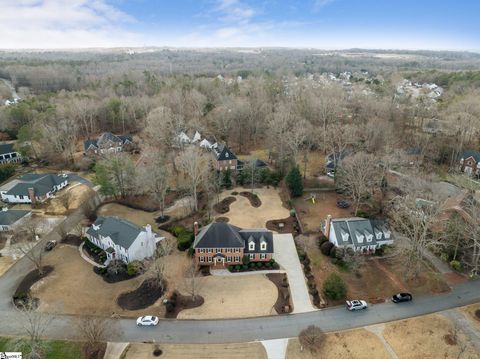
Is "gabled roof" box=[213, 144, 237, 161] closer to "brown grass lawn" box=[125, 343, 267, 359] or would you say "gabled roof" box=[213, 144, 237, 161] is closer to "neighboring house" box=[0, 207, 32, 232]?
"neighboring house" box=[0, 207, 32, 232]

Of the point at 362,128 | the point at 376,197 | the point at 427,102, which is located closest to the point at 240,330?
the point at 376,197

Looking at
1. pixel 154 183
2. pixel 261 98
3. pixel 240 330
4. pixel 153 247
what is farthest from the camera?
pixel 261 98

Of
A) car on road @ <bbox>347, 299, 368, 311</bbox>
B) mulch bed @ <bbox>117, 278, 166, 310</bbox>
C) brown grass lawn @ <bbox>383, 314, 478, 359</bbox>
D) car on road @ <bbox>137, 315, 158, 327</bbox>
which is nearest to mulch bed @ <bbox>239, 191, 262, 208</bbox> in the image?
mulch bed @ <bbox>117, 278, 166, 310</bbox>

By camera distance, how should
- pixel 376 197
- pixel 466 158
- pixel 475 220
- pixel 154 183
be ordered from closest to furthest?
1. pixel 475 220
2. pixel 154 183
3. pixel 376 197
4. pixel 466 158

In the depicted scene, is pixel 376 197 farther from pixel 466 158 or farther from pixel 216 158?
pixel 216 158

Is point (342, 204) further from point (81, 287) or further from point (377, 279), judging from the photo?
point (81, 287)
